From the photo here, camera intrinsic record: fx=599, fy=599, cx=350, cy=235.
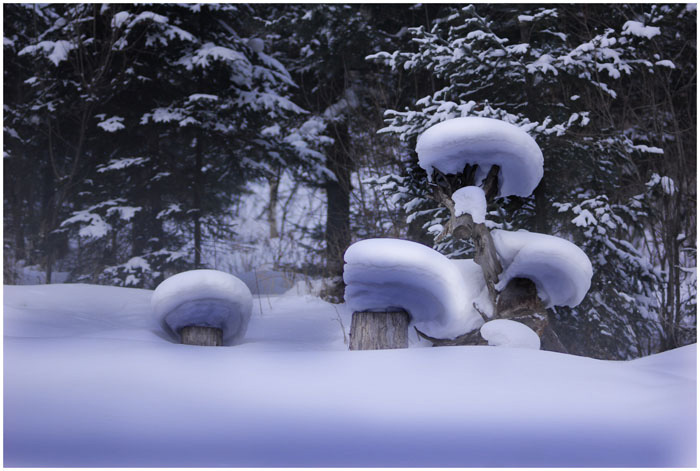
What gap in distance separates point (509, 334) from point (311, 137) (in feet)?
22.5

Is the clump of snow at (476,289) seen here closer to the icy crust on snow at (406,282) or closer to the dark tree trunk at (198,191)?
the icy crust on snow at (406,282)

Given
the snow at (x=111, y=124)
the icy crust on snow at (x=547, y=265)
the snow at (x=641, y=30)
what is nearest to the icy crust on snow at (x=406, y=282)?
the icy crust on snow at (x=547, y=265)

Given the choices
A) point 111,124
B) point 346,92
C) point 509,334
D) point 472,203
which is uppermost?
point 346,92

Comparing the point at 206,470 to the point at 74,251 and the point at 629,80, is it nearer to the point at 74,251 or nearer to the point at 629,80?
the point at 629,80

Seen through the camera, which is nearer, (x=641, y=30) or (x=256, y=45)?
(x=641, y=30)

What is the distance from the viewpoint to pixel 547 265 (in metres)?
3.82

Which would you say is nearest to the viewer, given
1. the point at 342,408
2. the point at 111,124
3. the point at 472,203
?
the point at 342,408

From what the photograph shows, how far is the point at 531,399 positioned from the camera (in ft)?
9.02

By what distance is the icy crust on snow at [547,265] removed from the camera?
378 cm

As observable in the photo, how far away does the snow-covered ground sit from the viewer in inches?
96.7

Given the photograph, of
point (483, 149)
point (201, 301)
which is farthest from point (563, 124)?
point (201, 301)

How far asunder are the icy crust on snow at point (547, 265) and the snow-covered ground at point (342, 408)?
0.67 metres

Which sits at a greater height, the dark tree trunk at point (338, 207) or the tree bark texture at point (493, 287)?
the dark tree trunk at point (338, 207)

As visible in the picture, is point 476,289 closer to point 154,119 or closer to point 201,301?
point 201,301
